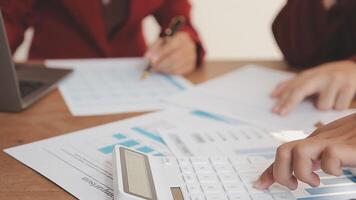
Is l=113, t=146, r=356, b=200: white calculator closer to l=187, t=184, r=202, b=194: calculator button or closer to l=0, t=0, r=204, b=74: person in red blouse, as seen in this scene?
l=187, t=184, r=202, b=194: calculator button

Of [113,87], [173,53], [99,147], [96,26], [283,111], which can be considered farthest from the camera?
[96,26]

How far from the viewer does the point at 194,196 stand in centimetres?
49

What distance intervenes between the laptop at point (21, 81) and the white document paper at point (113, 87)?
0.10 feet

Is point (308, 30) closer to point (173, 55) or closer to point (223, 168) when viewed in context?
point (173, 55)

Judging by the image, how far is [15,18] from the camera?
1.01m

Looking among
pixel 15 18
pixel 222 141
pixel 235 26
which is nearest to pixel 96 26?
pixel 15 18

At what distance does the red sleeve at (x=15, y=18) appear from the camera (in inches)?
37.9

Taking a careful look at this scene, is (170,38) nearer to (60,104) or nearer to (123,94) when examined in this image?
(123,94)

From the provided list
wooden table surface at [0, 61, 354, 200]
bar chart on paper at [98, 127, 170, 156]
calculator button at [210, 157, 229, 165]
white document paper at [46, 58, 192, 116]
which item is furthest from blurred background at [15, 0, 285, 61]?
calculator button at [210, 157, 229, 165]

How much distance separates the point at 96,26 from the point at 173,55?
25cm

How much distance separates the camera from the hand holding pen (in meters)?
0.99

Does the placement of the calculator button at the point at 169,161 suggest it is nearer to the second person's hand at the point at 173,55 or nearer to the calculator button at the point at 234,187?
the calculator button at the point at 234,187

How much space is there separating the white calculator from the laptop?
10.7 inches

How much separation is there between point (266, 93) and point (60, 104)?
38cm
